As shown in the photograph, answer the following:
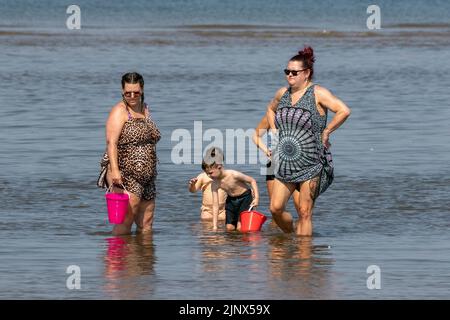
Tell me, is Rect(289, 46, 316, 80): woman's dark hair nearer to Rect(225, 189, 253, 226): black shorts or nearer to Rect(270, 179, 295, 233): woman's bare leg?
Rect(270, 179, 295, 233): woman's bare leg

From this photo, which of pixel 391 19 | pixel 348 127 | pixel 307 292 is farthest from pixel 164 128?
pixel 391 19

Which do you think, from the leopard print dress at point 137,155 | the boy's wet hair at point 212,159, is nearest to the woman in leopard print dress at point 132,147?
the leopard print dress at point 137,155

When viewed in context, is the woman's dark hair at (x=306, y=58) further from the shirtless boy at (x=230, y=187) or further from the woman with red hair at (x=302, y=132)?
the shirtless boy at (x=230, y=187)

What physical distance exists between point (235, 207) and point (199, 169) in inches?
135

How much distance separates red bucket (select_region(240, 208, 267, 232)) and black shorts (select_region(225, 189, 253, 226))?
0.41 meters

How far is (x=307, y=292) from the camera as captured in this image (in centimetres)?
953

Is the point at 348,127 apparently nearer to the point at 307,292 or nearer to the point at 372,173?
the point at 372,173

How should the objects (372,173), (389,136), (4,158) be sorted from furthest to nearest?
(389,136), (4,158), (372,173)

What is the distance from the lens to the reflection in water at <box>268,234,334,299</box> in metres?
9.60

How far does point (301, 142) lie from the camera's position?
1116 centimetres

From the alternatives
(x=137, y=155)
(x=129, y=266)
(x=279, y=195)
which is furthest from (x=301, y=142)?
(x=129, y=266)

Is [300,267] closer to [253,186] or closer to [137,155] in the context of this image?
[137,155]

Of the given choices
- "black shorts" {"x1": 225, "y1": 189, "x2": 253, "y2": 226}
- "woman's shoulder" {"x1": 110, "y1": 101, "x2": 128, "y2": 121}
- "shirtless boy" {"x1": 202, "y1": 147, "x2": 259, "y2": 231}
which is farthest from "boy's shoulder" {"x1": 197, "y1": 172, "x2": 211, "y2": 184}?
"woman's shoulder" {"x1": 110, "y1": 101, "x2": 128, "y2": 121}

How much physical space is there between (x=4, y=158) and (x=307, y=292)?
26.8 ft
